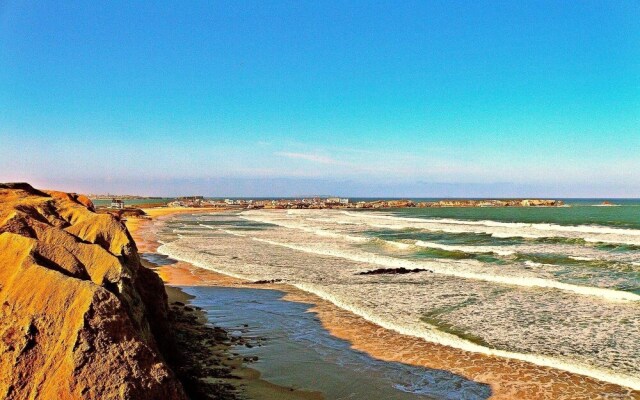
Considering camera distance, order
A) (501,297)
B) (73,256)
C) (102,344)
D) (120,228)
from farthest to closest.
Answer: (501,297), (120,228), (73,256), (102,344)

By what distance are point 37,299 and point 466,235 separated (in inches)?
1393

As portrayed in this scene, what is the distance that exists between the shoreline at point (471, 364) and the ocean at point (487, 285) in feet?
1.13

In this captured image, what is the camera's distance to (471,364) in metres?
9.16

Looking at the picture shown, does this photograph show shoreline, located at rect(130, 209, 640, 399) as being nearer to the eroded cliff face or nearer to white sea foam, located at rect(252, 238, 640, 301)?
the eroded cliff face

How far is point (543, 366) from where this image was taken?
9117 mm

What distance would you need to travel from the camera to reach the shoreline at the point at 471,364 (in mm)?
7906

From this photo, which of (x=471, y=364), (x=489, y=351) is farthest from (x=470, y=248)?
(x=471, y=364)

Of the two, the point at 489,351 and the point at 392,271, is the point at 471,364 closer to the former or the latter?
the point at 489,351

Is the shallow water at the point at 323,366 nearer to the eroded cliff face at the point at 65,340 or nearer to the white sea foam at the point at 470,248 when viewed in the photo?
the eroded cliff face at the point at 65,340

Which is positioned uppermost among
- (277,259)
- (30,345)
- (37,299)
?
(37,299)

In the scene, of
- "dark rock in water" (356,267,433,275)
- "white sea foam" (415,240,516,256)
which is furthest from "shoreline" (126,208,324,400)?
"white sea foam" (415,240,516,256)

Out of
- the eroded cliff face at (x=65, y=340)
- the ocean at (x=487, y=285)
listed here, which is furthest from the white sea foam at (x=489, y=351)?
the eroded cliff face at (x=65, y=340)

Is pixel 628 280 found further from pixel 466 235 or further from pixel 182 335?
pixel 466 235

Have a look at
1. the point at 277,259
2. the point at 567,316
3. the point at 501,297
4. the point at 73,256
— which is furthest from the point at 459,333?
the point at 277,259
